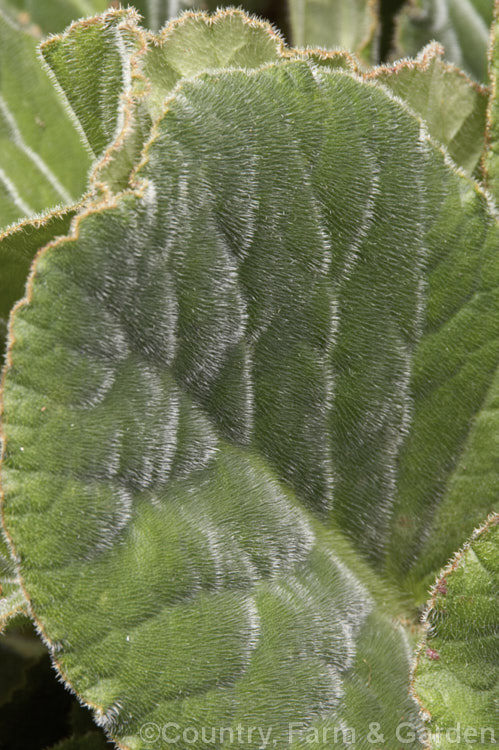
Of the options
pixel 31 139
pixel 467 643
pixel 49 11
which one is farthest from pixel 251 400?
pixel 49 11

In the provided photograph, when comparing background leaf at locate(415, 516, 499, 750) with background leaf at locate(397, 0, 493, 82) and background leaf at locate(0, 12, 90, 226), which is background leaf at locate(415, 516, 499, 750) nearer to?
background leaf at locate(0, 12, 90, 226)

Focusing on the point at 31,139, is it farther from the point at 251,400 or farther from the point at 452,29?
the point at 452,29

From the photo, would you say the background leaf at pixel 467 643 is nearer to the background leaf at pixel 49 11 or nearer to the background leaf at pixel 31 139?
the background leaf at pixel 31 139

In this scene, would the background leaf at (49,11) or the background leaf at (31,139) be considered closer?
the background leaf at (31,139)

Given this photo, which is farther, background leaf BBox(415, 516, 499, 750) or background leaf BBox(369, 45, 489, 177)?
background leaf BBox(369, 45, 489, 177)

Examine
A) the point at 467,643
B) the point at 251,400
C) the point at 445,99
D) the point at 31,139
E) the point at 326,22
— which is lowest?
the point at 467,643

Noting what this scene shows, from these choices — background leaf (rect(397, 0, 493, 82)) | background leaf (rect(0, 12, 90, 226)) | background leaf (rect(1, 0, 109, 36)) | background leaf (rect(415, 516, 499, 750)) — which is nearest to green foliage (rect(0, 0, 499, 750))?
background leaf (rect(415, 516, 499, 750))

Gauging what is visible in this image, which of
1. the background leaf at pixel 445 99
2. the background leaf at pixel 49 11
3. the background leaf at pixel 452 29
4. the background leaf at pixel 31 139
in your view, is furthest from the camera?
the background leaf at pixel 49 11

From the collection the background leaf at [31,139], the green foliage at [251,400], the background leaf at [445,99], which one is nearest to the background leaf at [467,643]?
the green foliage at [251,400]
